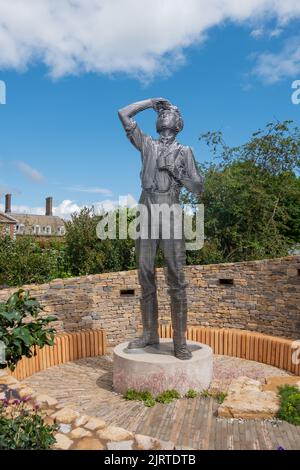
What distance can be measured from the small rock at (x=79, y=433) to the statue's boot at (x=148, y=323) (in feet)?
7.89

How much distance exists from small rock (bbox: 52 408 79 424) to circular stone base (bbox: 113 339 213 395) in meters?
1.73

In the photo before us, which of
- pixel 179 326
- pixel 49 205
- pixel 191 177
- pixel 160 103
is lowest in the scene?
pixel 179 326

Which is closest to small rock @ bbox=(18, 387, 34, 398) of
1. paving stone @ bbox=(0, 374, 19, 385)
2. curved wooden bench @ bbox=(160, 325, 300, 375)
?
paving stone @ bbox=(0, 374, 19, 385)

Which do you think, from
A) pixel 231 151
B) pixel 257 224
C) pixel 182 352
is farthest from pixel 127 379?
pixel 231 151

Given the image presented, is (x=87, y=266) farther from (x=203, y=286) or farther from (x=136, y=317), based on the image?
(x=203, y=286)

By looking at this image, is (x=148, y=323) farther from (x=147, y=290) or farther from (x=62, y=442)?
(x=62, y=442)

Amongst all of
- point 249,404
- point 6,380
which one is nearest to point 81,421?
point 6,380

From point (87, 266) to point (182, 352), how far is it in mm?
6400

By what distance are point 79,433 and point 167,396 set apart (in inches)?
80.3

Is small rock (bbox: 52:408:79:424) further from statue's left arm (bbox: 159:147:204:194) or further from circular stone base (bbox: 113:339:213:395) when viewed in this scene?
statue's left arm (bbox: 159:147:204:194)

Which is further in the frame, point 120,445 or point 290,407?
point 290,407

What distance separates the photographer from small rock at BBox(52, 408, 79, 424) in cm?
358

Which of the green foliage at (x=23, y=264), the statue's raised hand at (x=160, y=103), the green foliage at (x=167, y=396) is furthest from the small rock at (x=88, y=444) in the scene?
the green foliage at (x=23, y=264)

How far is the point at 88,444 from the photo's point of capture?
3207 mm
